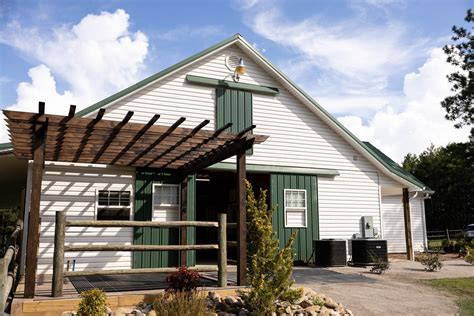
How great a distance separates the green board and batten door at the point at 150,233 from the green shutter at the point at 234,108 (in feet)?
7.70

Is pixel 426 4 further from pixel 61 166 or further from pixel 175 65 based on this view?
pixel 61 166

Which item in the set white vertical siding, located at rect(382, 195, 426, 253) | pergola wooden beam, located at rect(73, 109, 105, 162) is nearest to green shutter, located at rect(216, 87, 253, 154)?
pergola wooden beam, located at rect(73, 109, 105, 162)

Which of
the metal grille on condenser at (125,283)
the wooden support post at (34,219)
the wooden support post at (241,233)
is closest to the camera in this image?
the wooden support post at (34,219)

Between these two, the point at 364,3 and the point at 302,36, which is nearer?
the point at 364,3

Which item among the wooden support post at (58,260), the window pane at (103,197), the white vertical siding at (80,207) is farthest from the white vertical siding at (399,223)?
the wooden support post at (58,260)

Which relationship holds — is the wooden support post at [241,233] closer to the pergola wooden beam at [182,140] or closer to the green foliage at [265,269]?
the green foliage at [265,269]

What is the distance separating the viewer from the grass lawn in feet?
25.5

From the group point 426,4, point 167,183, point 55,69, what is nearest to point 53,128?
point 167,183

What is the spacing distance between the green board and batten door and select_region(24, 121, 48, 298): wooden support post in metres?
4.72

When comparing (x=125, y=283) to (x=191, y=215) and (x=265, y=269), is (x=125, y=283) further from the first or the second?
(x=191, y=215)

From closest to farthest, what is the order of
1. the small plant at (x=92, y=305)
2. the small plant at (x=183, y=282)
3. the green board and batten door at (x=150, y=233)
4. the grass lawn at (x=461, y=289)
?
the small plant at (x=92, y=305) → the small plant at (x=183, y=282) → the grass lawn at (x=461, y=289) → the green board and batten door at (x=150, y=233)

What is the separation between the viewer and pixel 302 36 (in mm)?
10547

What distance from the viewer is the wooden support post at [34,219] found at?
617cm

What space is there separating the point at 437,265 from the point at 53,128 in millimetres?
10200
